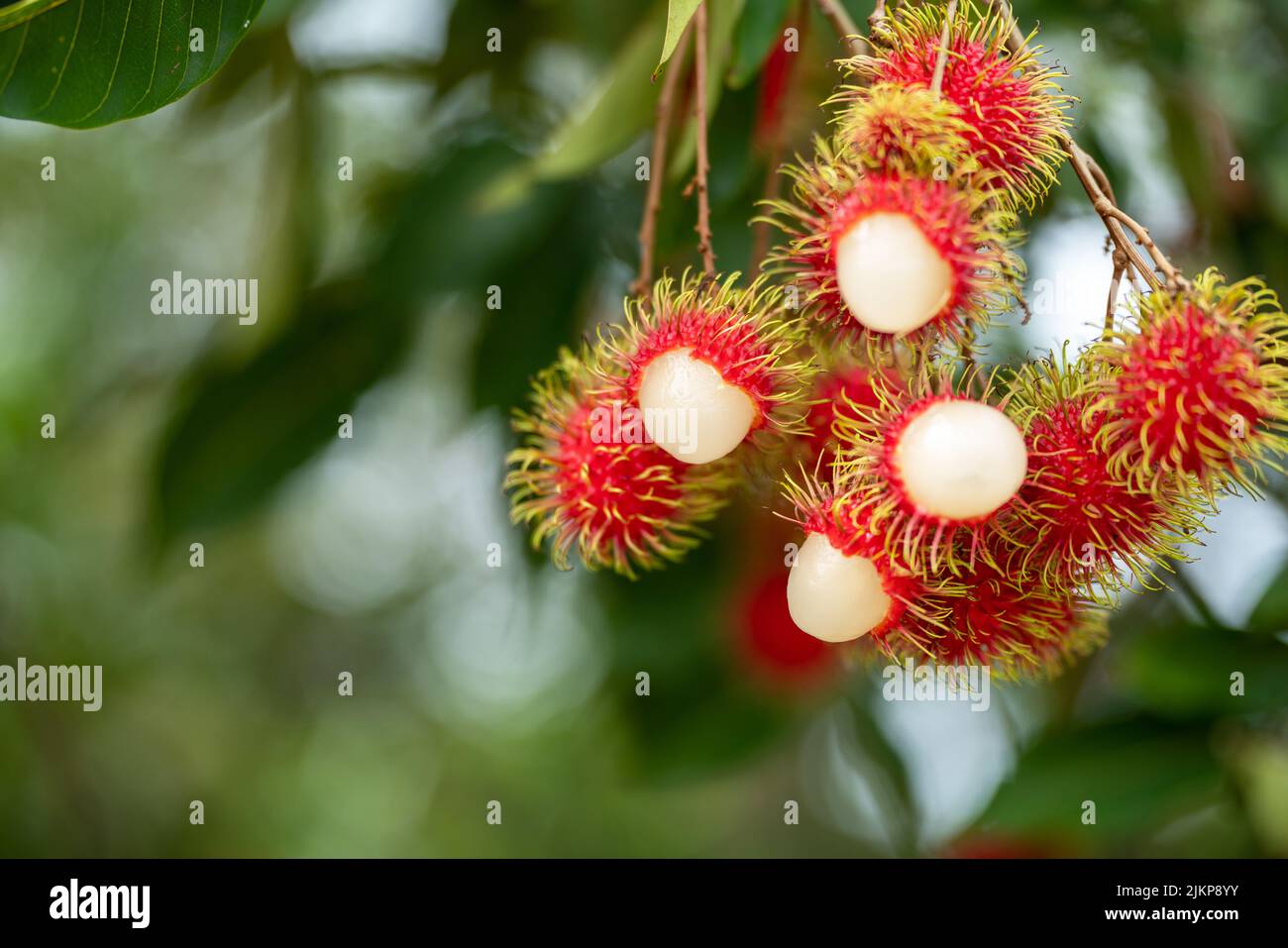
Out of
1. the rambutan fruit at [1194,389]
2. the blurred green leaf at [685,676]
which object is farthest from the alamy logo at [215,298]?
the rambutan fruit at [1194,389]

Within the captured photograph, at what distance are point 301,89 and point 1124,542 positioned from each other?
3.69ft

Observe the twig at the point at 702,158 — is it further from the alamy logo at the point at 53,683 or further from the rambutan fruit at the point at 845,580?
the alamy logo at the point at 53,683

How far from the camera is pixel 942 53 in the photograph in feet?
2.15

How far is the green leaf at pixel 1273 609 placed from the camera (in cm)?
113

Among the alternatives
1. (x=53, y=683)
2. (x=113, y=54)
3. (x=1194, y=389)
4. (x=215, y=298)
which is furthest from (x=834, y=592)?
(x=53, y=683)

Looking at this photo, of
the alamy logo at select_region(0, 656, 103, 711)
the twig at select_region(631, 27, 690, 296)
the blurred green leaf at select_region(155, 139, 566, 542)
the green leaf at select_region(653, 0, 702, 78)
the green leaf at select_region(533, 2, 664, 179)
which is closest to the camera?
the green leaf at select_region(653, 0, 702, 78)

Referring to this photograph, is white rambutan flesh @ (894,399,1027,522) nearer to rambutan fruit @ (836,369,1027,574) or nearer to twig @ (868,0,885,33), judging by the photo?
rambutan fruit @ (836,369,1027,574)

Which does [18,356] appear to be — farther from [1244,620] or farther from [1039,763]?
[1244,620]

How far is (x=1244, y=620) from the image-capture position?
117 cm

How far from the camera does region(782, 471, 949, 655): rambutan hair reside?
2.21 ft

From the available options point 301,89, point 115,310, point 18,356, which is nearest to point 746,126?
point 301,89

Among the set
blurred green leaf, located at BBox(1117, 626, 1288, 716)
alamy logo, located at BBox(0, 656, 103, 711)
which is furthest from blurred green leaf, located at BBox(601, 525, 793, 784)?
alamy logo, located at BBox(0, 656, 103, 711)

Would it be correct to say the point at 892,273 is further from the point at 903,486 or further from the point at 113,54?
the point at 113,54

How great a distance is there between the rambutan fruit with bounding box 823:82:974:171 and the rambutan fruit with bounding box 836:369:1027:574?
0.12 m
